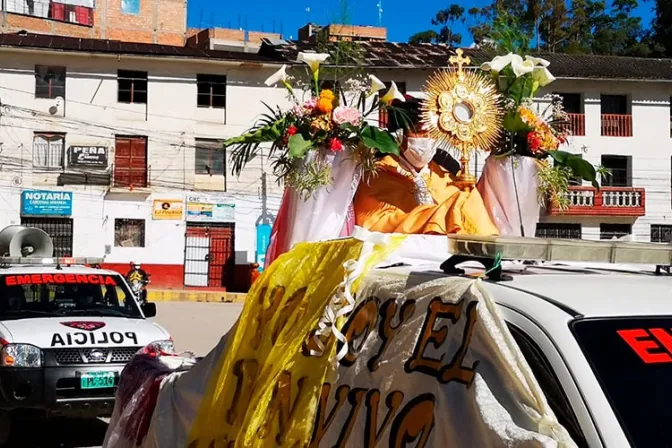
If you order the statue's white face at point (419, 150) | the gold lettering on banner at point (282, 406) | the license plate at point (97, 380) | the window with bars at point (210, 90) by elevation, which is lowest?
the license plate at point (97, 380)

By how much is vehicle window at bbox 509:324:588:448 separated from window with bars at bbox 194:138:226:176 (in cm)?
3098

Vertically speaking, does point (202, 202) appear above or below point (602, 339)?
above

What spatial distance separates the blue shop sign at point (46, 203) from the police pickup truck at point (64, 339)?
76.8 feet

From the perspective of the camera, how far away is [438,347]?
2352 mm

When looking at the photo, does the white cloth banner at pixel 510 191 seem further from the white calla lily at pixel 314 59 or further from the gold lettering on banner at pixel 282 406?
the gold lettering on banner at pixel 282 406

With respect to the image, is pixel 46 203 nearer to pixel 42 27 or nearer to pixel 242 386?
pixel 42 27

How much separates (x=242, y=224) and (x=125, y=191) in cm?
449

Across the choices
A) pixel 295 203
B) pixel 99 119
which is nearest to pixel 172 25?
pixel 99 119

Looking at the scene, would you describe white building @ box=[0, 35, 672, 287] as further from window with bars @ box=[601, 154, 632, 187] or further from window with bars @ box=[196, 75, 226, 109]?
window with bars @ box=[601, 154, 632, 187]

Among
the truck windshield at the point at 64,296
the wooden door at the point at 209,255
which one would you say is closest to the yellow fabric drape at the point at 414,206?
the truck windshield at the point at 64,296

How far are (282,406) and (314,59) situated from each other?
111 inches

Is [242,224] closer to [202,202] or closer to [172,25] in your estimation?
[202,202]

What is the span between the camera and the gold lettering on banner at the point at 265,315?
10.9ft

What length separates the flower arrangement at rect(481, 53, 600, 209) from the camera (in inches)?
192
